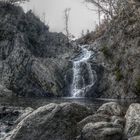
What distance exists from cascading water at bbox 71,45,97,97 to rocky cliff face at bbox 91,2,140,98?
2.03 meters

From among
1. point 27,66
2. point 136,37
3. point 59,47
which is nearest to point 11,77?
point 27,66

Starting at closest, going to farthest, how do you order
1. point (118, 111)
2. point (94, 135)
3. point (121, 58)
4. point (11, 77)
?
1. point (94, 135)
2. point (118, 111)
3. point (121, 58)
4. point (11, 77)

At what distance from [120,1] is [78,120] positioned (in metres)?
18.0

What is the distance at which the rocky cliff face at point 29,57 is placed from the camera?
59781 millimetres

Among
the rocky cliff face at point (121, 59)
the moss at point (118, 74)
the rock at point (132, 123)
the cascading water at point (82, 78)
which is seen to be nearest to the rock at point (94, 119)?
the rock at point (132, 123)

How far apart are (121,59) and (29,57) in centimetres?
1647

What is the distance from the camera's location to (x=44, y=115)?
19266 mm

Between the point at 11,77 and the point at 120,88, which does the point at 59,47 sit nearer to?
the point at 11,77

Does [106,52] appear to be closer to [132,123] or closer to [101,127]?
[132,123]

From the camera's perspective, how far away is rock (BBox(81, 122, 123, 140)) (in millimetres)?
17984

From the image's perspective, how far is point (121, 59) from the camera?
56.2 meters

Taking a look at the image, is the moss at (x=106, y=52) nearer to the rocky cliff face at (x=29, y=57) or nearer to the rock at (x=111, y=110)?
the rocky cliff face at (x=29, y=57)

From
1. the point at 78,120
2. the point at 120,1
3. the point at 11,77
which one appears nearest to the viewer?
the point at 78,120

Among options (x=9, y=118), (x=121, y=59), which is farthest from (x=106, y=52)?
(x=9, y=118)
